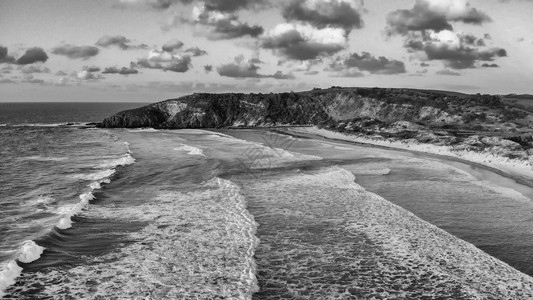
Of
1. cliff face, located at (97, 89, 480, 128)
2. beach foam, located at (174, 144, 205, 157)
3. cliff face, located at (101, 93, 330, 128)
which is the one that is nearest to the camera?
beach foam, located at (174, 144, 205, 157)

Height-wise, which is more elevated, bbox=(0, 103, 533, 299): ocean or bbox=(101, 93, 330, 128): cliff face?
bbox=(101, 93, 330, 128): cliff face

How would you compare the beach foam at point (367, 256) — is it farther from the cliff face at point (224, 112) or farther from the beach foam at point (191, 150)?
the cliff face at point (224, 112)

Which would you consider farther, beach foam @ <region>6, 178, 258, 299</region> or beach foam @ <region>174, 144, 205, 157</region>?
beach foam @ <region>174, 144, 205, 157</region>

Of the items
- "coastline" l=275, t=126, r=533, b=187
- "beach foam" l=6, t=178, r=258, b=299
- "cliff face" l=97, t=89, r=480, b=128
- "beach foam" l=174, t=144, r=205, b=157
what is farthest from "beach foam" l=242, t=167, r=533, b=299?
"cliff face" l=97, t=89, r=480, b=128

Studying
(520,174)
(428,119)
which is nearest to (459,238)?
(520,174)

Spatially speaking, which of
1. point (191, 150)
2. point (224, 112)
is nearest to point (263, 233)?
point (191, 150)

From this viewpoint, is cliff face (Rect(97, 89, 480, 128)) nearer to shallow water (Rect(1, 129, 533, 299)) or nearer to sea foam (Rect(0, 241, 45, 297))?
shallow water (Rect(1, 129, 533, 299))
